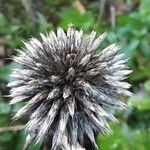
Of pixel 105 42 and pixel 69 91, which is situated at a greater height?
pixel 105 42

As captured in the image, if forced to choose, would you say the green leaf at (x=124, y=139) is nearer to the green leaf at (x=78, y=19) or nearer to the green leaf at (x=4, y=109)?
the green leaf at (x=4, y=109)

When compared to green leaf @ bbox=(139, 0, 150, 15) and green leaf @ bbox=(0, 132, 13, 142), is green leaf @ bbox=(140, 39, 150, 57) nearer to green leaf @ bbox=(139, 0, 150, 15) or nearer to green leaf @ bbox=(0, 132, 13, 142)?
green leaf @ bbox=(139, 0, 150, 15)

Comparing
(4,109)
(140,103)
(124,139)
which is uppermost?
(4,109)

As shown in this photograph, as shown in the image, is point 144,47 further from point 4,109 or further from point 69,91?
point 69,91

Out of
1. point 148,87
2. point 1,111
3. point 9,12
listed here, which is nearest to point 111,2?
point 9,12

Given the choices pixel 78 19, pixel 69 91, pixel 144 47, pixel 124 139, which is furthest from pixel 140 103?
pixel 69 91

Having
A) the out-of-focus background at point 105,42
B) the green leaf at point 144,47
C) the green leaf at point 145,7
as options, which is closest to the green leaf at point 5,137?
the out-of-focus background at point 105,42

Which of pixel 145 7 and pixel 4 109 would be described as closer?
pixel 4 109
